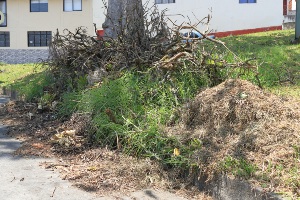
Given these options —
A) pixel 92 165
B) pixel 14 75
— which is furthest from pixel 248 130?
pixel 14 75

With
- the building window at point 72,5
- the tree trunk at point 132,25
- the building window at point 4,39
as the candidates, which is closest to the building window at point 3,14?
the building window at point 4,39

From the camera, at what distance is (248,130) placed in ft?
15.7

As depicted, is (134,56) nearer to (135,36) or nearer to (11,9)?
(135,36)

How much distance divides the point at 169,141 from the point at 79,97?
259cm

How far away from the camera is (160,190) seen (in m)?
4.74

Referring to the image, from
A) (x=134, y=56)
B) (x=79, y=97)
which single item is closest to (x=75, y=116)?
(x=79, y=97)

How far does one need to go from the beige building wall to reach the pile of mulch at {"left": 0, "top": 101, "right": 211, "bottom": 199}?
28.0 meters

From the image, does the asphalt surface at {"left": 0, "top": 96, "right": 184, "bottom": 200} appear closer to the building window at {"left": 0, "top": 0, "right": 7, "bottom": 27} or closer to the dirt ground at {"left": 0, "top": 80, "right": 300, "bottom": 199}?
the dirt ground at {"left": 0, "top": 80, "right": 300, "bottom": 199}

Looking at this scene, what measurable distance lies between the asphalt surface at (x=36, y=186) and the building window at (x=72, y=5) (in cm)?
3011

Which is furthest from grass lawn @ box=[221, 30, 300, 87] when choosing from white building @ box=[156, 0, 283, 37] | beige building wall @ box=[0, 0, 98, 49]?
beige building wall @ box=[0, 0, 98, 49]

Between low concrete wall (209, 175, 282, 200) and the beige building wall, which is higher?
the beige building wall

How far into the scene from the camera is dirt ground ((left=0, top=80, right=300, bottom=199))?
4258 millimetres

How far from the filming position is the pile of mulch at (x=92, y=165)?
481cm

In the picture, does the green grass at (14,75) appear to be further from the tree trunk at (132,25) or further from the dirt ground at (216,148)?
the dirt ground at (216,148)
